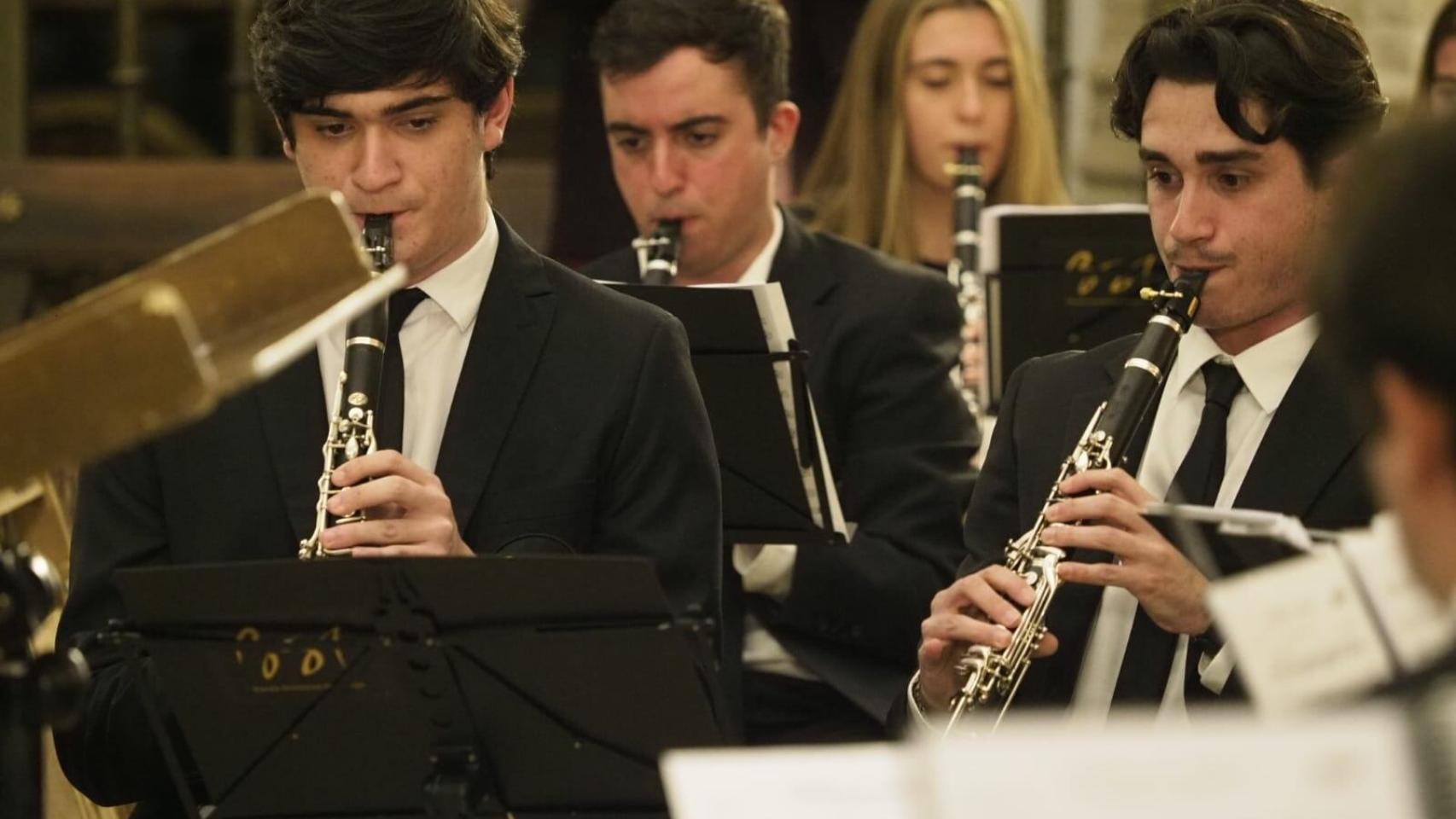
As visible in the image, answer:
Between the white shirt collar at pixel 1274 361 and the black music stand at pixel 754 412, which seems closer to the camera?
the white shirt collar at pixel 1274 361

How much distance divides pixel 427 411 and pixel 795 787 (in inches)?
54.4

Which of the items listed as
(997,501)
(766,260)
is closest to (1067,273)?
(766,260)

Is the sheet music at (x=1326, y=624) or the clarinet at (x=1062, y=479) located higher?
the sheet music at (x=1326, y=624)

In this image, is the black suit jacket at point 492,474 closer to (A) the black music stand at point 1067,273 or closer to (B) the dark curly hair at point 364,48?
(B) the dark curly hair at point 364,48

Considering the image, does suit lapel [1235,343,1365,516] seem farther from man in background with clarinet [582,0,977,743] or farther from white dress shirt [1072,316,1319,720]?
man in background with clarinet [582,0,977,743]

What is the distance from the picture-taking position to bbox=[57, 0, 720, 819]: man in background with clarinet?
8.47 ft

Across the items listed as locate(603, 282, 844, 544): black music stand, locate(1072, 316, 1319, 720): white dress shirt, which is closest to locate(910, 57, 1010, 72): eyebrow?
locate(603, 282, 844, 544): black music stand

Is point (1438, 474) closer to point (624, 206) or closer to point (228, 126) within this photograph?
point (624, 206)

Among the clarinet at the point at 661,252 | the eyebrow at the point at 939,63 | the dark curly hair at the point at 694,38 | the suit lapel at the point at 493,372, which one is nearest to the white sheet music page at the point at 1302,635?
the suit lapel at the point at 493,372

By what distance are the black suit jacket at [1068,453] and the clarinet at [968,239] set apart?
156 centimetres

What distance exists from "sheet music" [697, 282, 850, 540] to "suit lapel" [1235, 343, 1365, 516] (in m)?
0.65

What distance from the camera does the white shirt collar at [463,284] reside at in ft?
8.70

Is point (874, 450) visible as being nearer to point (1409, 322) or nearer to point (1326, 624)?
point (1326, 624)

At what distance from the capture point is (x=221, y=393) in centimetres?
150
